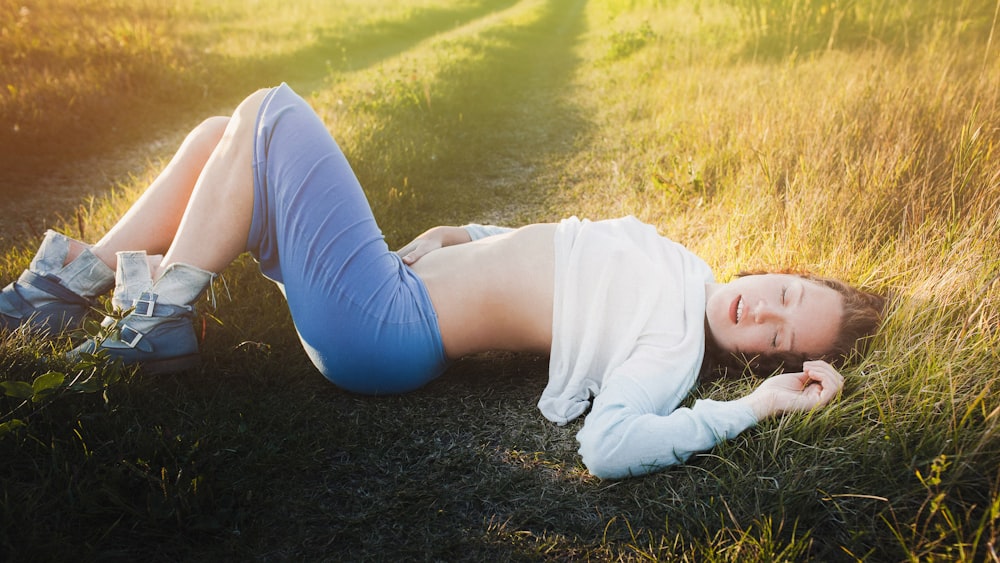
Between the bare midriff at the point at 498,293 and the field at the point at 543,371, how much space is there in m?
0.34

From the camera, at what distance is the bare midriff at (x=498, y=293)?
7.18ft

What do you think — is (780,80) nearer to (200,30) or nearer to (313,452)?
(313,452)

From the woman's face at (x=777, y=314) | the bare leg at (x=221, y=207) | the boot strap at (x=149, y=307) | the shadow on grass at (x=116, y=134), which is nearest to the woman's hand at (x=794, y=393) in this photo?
the woman's face at (x=777, y=314)

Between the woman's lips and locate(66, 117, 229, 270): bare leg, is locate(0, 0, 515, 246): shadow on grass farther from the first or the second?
the woman's lips

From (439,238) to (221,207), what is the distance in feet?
3.03

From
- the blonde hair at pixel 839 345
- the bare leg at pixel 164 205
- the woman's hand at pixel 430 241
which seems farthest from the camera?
the woman's hand at pixel 430 241

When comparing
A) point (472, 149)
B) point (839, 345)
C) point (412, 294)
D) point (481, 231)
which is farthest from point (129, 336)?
point (472, 149)

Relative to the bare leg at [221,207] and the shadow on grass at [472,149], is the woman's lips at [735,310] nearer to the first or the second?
the bare leg at [221,207]

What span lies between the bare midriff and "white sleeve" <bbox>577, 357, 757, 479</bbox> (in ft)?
1.36

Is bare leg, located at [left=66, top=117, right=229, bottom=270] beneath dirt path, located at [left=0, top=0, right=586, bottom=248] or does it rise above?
above

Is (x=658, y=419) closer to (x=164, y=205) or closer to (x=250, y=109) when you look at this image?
(x=250, y=109)

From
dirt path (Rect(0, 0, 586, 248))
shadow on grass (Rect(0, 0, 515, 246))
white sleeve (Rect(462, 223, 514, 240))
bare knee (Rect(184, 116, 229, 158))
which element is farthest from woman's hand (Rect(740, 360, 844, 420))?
shadow on grass (Rect(0, 0, 515, 246))

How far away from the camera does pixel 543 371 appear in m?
2.68

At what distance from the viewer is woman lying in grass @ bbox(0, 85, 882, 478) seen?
207 cm
